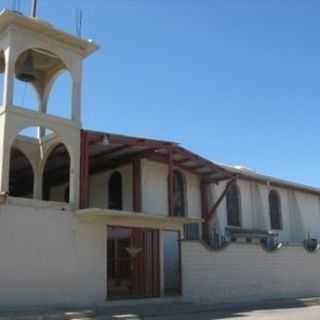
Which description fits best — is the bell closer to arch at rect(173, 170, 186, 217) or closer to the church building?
the church building

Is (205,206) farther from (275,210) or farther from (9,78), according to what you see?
(9,78)

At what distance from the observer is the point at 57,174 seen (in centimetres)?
2462

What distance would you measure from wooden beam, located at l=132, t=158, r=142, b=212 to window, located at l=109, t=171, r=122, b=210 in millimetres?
1172

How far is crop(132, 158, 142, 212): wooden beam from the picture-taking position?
2250 cm

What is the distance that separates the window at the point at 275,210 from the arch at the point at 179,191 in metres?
7.56

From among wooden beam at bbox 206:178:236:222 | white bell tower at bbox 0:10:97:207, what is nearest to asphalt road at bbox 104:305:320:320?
white bell tower at bbox 0:10:97:207

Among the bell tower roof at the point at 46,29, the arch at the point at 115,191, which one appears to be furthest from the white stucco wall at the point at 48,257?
the bell tower roof at the point at 46,29

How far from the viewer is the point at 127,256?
68.0ft

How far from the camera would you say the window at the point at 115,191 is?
23.6 meters

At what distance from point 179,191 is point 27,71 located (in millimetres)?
8512

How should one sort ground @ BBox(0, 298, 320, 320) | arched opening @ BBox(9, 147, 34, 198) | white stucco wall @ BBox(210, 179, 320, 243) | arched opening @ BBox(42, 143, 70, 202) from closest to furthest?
ground @ BBox(0, 298, 320, 320), arched opening @ BBox(42, 143, 70, 202), arched opening @ BBox(9, 147, 34, 198), white stucco wall @ BBox(210, 179, 320, 243)

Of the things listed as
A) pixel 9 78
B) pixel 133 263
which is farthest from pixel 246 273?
pixel 9 78

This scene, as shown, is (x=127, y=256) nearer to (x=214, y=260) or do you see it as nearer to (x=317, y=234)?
(x=214, y=260)

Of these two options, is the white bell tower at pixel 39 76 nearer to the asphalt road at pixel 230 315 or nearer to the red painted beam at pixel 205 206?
the asphalt road at pixel 230 315
